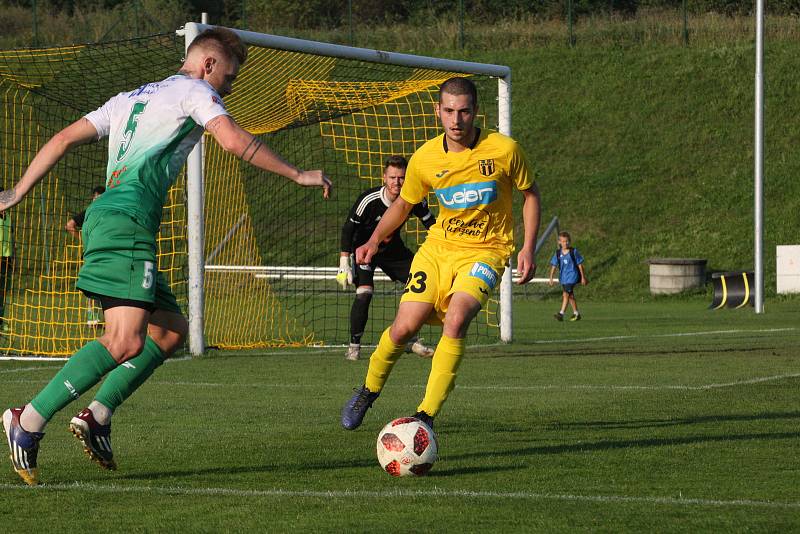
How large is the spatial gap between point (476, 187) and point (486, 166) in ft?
0.42

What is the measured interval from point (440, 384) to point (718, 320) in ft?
48.2

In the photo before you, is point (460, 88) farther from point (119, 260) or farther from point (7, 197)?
point (7, 197)

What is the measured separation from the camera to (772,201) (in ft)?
105

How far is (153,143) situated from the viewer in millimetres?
6020

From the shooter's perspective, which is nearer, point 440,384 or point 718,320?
point 440,384

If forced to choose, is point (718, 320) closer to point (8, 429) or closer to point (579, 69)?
point (8, 429)

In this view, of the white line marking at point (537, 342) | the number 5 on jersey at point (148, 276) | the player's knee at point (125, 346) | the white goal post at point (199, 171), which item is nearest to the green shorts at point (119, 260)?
the number 5 on jersey at point (148, 276)

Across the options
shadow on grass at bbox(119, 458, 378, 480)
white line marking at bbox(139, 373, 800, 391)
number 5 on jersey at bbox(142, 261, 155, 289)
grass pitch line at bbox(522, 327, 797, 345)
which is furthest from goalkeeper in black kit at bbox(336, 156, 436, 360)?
number 5 on jersey at bbox(142, 261, 155, 289)

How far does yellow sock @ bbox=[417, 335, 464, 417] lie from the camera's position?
6.73 meters

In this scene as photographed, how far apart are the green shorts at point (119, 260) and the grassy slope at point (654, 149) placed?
24361mm

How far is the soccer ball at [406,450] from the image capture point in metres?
6.14

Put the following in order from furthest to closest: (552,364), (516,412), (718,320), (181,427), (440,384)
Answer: (718,320)
(552,364)
(516,412)
(181,427)
(440,384)

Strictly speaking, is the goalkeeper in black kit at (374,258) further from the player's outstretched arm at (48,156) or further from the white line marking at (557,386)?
the player's outstretched arm at (48,156)

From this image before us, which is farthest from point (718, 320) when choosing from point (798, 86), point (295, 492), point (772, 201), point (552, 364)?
point (798, 86)
